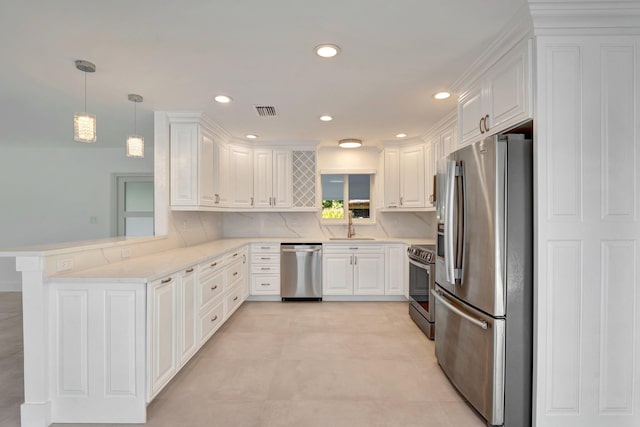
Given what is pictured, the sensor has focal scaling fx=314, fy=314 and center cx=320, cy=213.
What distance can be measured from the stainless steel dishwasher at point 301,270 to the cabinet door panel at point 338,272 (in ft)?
0.34

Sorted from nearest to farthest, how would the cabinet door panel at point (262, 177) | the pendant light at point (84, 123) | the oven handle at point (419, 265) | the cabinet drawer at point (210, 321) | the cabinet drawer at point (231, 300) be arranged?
the pendant light at point (84, 123) → the cabinet drawer at point (210, 321) → the oven handle at point (419, 265) → the cabinet drawer at point (231, 300) → the cabinet door panel at point (262, 177)

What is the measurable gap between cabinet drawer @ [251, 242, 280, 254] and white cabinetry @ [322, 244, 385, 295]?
70 cm

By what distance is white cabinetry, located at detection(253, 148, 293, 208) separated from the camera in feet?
16.0

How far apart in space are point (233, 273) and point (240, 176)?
159 centimetres

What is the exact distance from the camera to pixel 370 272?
458 centimetres

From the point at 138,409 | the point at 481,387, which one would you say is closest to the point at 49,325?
the point at 138,409

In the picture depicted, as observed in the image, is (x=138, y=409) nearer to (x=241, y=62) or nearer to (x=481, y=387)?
(x=481, y=387)

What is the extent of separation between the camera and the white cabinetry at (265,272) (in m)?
4.59

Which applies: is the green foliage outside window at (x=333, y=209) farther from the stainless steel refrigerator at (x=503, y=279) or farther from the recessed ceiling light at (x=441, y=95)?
the stainless steel refrigerator at (x=503, y=279)

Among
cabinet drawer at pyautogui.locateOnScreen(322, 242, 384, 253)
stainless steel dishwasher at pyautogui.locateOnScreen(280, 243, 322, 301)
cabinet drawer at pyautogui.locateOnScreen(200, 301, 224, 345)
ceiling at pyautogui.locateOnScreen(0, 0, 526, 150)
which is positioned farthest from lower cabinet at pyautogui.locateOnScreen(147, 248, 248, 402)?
ceiling at pyautogui.locateOnScreen(0, 0, 526, 150)

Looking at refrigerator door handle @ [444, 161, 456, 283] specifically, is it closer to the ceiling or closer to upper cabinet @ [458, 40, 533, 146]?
upper cabinet @ [458, 40, 533, 146]

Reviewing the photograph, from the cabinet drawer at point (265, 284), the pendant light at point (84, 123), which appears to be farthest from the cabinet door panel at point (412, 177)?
the pendant light at point (84, 123)

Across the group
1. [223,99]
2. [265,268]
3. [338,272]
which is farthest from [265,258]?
[223,99]

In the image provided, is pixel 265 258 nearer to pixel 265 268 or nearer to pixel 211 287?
pixel 265 268
